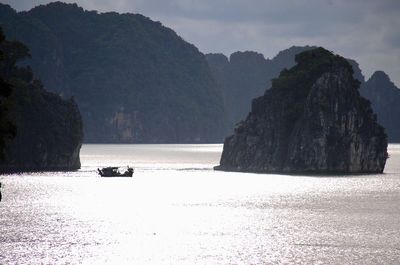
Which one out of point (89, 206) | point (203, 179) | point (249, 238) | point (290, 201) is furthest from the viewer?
point (203, 179)

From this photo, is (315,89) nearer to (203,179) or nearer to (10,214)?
(203,179)

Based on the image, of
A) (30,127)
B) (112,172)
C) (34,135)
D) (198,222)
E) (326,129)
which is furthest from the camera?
(34,135)

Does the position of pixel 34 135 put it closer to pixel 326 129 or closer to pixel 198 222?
pixel 326 129

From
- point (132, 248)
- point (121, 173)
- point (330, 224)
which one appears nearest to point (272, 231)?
point (330, 224)

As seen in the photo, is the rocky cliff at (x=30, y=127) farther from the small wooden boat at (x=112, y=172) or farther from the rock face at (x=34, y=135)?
the small wooden boat at (x=112, y=172)

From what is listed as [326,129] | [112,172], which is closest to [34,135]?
[112,172]

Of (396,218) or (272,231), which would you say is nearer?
(272,231)

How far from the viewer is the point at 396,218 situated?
104 meters

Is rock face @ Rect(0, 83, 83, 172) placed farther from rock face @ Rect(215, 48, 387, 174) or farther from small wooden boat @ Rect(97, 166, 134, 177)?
rock face @ Rect(215, 48, 387, 174)

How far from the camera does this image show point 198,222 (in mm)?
100625

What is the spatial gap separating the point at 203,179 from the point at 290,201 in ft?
185

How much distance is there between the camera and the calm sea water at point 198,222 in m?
73.1

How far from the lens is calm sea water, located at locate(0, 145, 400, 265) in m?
73.1

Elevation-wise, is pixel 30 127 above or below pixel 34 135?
above
